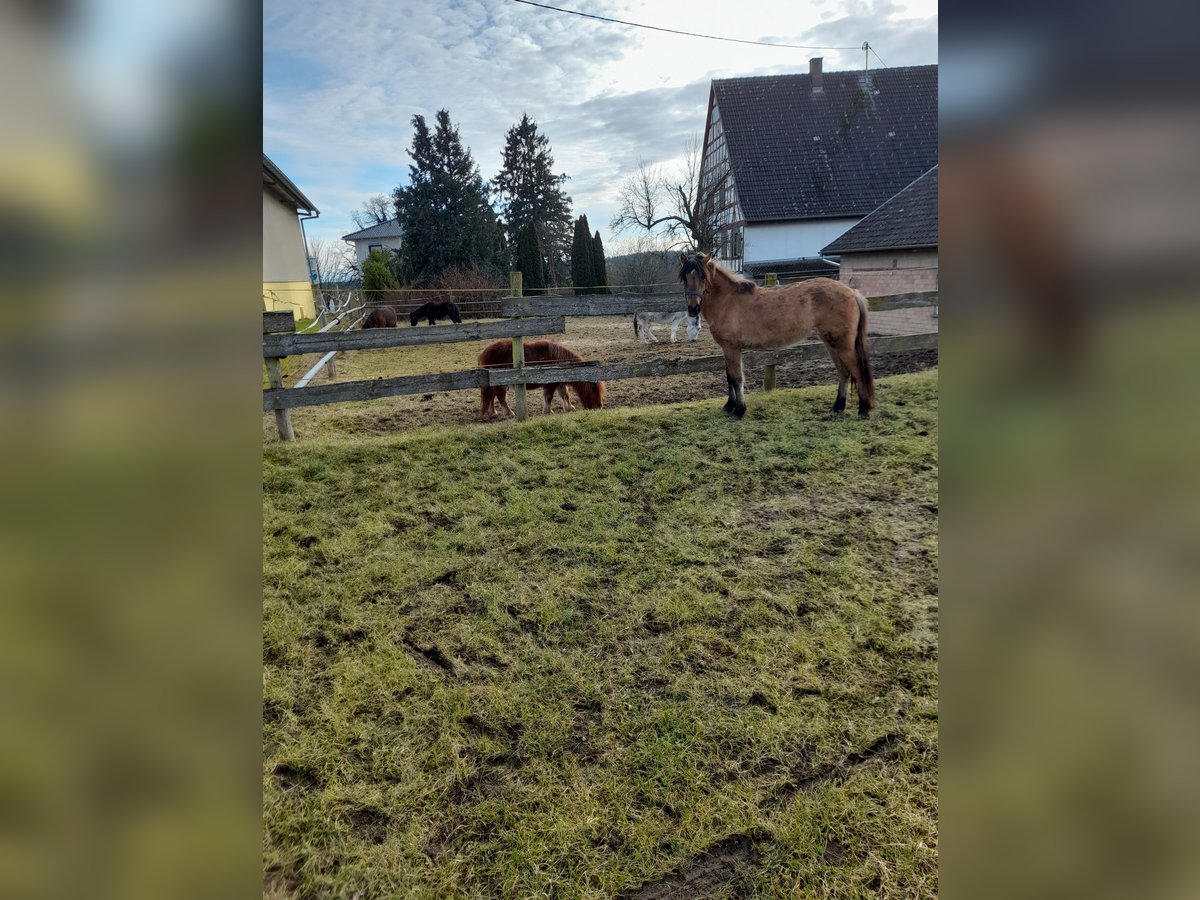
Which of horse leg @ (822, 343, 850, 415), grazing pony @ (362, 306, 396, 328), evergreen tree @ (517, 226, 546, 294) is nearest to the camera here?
horse leg @ (822, 343, 850, 415)

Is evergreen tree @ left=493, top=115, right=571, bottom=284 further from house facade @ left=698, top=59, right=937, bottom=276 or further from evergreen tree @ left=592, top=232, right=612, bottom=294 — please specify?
house facade @ left=698, top=59, right=937, bottom=276

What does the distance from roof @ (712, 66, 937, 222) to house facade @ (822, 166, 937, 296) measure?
20.8 feet

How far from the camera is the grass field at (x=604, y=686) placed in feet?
4.42

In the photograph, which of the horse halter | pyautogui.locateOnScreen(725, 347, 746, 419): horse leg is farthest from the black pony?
pyautogui.locateOnScreen(725, 347, 746, 419): horse leg

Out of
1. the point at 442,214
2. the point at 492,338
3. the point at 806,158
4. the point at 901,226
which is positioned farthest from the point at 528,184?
the point at 492,338

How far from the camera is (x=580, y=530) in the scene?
3078 mm

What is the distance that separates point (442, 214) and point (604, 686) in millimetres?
25430

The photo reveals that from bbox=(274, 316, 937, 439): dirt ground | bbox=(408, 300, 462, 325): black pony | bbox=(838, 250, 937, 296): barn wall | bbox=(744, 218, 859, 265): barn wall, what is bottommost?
bbox=(274, 316, 937, 439): dirt ground

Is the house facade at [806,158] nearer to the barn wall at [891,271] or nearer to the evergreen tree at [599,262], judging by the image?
the barn wall at [891,271]

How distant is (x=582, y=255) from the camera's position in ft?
81.6

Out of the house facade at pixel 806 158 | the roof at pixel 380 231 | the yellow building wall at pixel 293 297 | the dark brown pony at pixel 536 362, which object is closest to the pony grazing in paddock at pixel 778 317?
the dark brown pony at pixel 536 362

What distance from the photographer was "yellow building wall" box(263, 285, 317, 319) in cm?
1089

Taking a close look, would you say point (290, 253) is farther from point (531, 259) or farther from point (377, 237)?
point (377, 237)
